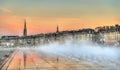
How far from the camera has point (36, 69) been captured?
102 ft

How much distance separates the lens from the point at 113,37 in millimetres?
62531

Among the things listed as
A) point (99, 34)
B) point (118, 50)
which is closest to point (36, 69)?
point (118, 50)

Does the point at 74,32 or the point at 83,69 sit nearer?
the point at 83,69

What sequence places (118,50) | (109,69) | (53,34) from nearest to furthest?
1. (109,69)
2. (118,50)
3. (53,34)

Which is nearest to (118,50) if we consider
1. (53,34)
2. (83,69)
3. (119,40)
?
(119,40)

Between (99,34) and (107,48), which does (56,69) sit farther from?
(99,34)

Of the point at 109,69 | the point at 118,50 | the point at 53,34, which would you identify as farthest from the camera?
the point at 53,34

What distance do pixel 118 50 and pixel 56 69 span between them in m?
27.6

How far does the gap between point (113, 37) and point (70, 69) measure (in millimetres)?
33044

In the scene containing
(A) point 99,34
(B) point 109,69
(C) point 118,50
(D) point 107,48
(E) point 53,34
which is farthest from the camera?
(E) point 53,34

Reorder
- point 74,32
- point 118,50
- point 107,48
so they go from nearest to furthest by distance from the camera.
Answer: point 118,50 < point 107,48 < point 74,32

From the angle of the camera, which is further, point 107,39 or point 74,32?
point 74,32

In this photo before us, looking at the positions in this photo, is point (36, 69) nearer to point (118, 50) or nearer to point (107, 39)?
point (118, 50)

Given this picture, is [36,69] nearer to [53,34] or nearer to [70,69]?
[70,69]
